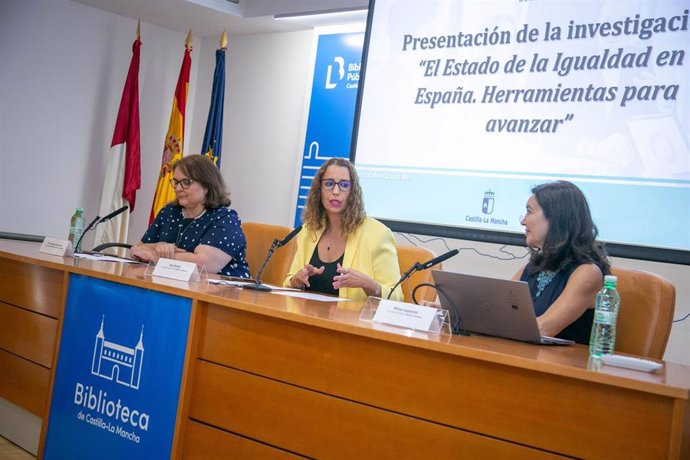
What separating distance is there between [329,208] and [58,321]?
1099 mm

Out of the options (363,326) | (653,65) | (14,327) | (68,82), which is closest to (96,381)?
(14,327)

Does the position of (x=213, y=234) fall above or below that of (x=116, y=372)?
above

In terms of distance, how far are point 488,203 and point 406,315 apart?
1795mm

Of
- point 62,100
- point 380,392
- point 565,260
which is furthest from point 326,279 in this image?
point 62,100

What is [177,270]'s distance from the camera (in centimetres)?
266

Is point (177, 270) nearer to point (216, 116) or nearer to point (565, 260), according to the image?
point (565, 260)

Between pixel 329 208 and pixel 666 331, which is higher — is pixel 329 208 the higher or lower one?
the higher one

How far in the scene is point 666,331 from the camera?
230 cm

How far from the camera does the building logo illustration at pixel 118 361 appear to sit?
2.38 metres

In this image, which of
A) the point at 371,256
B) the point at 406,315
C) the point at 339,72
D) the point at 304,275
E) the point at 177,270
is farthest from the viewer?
the point at 339,72

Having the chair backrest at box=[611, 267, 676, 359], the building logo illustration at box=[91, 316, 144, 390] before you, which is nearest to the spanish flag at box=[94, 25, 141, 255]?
the building logo illustration at box=[91, 316, 144, 390]

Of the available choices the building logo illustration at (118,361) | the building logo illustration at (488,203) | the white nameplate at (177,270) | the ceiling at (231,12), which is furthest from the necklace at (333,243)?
the ceiling at (231,12)

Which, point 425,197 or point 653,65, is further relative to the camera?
point 425,197

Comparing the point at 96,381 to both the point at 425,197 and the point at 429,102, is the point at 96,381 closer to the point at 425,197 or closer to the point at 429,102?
the point at 425,197
